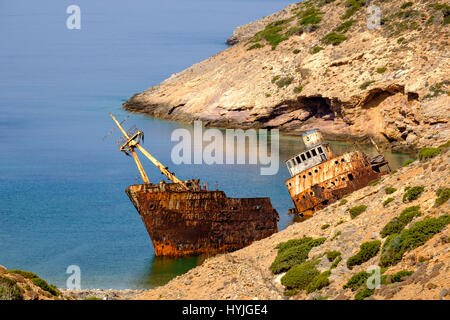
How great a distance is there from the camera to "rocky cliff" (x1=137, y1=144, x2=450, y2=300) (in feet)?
71.9

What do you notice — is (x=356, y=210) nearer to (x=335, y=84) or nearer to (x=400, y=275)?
(x=400, y=275)

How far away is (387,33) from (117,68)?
74.2 m

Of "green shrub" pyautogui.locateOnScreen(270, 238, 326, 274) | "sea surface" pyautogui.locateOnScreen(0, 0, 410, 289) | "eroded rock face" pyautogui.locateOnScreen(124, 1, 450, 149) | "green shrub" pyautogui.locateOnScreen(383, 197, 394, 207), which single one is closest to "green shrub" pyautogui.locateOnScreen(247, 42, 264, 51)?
"eroded rock face" pyautogui.locateOnScreen(124, 1, 450, 149)

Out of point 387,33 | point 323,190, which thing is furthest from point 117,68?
point 323,190

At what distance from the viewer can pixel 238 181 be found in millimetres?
63469

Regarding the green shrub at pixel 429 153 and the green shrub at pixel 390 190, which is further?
the green shrub at pixel 429 153

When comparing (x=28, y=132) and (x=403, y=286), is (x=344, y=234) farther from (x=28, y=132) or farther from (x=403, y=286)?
(x=28, y=132)

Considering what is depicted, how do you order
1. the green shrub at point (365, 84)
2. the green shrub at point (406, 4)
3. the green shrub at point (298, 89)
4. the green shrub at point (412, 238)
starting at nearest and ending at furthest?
the green shrub at point (412, 238) → the green shrub at point (365, 84) → the green shrub at point (298, 89) → the green shrub at point (406, 4)

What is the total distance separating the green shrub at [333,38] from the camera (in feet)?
311

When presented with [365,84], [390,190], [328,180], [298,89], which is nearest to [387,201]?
[390,190]

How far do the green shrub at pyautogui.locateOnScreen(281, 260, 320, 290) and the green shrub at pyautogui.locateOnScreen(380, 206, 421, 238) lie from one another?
2882 mm

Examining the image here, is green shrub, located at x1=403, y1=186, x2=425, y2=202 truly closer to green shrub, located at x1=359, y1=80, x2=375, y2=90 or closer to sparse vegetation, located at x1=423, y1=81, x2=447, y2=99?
sparse vegetation, located at x1=423, y1=81, x2=447, y2=99

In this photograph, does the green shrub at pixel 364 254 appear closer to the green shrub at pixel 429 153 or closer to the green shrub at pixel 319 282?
the green shrub at pixel 319 282

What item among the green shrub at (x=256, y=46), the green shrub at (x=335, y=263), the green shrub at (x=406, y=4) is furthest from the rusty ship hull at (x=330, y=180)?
the green shrub at (x=256, y=46)
